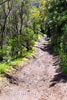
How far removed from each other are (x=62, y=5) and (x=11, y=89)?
2047cm

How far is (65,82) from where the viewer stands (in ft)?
30.1

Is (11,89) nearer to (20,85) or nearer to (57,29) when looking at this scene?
(20,85)

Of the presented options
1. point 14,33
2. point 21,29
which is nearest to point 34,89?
point 21,29

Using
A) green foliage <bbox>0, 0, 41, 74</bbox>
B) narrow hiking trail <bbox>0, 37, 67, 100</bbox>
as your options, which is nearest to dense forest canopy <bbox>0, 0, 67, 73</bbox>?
green foliage <bbox>0, 0, 41, 74</bbox>

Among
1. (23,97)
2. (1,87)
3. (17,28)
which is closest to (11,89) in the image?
(1,87)

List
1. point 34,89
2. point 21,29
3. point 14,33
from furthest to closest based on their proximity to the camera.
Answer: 1. point 14,33
2. point 21,29
3. point 34,89

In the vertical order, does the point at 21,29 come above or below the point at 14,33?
above

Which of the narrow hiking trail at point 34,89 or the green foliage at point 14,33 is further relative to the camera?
the green foliage at point 14,33

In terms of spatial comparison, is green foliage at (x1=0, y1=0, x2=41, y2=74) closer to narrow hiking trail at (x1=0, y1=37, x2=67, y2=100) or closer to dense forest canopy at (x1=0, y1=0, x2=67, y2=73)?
dense forest canopy at (x1=0, y1=0, x2=67, y2=73)

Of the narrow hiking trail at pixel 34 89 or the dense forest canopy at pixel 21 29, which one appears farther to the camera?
the dense forest canopy at pixel 21 29

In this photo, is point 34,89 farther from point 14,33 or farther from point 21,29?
point 14,33

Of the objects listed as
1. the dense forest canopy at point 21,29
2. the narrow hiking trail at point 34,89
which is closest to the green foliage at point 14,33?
the dense forest canopy at point 21,29

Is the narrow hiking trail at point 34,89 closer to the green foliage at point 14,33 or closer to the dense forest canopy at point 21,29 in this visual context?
the green foliage at point 14,33

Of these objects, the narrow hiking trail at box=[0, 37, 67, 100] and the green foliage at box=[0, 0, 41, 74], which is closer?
the narrow hiking trail at box=[0, 37, 67, 100]
